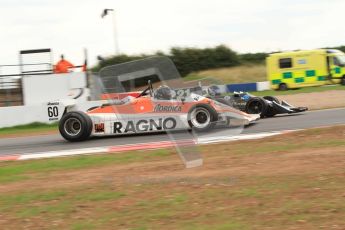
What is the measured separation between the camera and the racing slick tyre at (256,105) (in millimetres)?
14047

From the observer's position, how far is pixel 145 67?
28.4 feet

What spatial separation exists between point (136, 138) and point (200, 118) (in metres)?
1.56

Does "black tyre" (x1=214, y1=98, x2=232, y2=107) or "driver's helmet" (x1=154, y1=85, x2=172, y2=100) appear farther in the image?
"black tyre" (x1=214, y1=98, x2=232, y2=107)

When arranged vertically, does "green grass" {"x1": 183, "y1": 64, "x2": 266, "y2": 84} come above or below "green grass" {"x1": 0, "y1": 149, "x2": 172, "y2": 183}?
above

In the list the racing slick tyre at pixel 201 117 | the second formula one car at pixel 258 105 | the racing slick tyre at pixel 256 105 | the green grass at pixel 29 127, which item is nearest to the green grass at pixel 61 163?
the racing slick tyre at pixel 201 117

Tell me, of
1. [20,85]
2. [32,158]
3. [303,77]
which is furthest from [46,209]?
[303,77]

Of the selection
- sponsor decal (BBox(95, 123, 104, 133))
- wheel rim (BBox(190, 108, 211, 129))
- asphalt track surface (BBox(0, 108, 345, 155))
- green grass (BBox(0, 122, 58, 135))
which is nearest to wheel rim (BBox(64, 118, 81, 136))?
asphalt track surface (BBox(0, 108, 345, 155))

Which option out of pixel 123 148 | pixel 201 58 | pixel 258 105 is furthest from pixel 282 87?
pixel 123 148

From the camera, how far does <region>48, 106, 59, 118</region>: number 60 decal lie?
15812 millimetres

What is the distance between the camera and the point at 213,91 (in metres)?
12.8

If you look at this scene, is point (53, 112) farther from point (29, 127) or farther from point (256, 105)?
point (256, 105)

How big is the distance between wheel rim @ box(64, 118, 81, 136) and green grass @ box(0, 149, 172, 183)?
251cm

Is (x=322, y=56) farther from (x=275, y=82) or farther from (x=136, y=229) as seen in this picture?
(x=136, y=229)

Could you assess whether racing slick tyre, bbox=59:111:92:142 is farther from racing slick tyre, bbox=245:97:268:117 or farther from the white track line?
racing slick tyre, bbox=245:97:268:117
